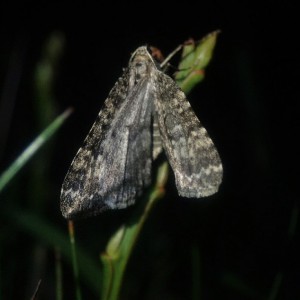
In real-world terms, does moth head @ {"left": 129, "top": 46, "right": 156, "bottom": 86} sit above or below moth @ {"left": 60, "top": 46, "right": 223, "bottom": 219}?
above

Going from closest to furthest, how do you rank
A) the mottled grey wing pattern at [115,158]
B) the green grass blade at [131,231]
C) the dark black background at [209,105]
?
the green grass blade at [131,231]
the mottled grey wing pattern at [115,158]
the dark black background at [209,105]

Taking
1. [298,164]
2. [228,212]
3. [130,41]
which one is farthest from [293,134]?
[130,41]

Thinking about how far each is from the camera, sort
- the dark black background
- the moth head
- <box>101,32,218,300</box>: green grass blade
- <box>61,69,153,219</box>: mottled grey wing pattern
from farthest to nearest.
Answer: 1. the dark black background
2. the moth head
3. <box>61,69,153,219</box>: mottled grey wing pattern
4. <box>101,32,218,300</box>: green grass blade

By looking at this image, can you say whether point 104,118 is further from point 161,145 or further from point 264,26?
point 264,26

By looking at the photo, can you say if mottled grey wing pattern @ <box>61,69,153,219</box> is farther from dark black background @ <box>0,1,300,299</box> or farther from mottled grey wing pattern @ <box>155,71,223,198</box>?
dark black background @ <box>0,1,300,299</box>

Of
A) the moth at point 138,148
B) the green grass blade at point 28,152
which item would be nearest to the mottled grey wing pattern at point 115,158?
the moth at point 138,148

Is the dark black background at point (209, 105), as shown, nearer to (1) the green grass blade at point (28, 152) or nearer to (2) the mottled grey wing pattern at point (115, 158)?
(2) the mottled grey wing pattern at point (115, 158)

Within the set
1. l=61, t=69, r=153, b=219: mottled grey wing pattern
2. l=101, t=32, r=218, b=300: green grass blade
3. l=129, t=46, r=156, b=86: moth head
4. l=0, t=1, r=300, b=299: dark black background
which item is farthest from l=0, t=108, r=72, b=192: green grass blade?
l=0, t=1, r=300, b=299: dark black background
